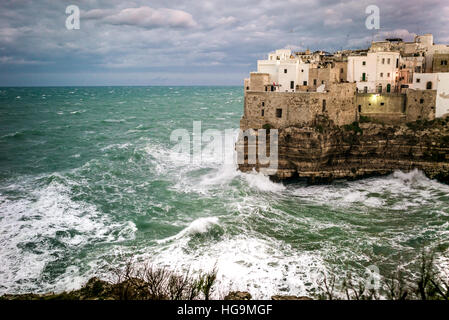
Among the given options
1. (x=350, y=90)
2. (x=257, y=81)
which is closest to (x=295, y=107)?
(x=257, y=81)

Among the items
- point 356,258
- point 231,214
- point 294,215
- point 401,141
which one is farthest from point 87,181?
point 401,141

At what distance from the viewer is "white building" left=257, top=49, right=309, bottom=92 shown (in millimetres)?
40812

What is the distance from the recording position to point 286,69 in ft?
135

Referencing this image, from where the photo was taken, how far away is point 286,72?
41.2 metres

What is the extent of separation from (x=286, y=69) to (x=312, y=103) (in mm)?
7853

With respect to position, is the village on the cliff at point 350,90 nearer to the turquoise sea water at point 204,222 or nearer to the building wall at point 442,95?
the building wall at point 442,95

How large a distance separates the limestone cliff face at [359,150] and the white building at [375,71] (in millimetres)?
6398

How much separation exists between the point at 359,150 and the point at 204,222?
21.5 meters

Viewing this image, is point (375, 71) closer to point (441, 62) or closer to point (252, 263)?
point (441, 62)

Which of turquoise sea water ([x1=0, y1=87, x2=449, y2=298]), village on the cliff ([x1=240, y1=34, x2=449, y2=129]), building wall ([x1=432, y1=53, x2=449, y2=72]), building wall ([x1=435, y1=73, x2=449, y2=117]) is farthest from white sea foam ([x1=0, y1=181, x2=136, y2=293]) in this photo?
building wall ([x1=432, y1=53, x2=449, y2=72])

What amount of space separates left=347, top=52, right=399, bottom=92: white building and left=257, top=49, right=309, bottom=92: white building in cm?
704
